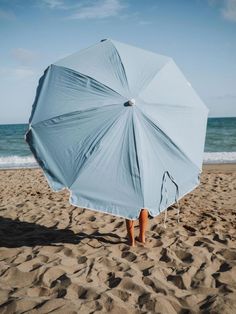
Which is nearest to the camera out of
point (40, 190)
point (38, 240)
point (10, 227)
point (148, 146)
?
point (148, 146)

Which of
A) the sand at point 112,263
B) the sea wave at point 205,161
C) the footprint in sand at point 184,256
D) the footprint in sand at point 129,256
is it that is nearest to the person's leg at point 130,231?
the sand at point 112,263

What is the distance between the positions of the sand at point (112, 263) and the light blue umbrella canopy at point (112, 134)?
0.82 m

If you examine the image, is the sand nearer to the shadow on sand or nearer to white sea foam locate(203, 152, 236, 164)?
the shadow on sand

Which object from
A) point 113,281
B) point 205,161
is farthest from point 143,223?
point 205,161

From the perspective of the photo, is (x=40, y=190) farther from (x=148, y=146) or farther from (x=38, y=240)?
(x=148, y=146)

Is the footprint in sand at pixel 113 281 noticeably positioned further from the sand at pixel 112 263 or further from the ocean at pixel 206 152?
the ocean at pixel 206 152

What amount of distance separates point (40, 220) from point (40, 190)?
3066 mm

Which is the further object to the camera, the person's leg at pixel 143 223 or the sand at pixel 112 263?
Result: the person's leg at pixel 143 223

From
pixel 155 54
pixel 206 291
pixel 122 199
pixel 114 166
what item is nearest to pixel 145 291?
pixel 206 291

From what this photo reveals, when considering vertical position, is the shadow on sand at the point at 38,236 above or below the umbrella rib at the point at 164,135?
below

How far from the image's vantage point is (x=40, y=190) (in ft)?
28.9

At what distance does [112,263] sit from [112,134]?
1.63 metres

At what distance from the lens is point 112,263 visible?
3945mm

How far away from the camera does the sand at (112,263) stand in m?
3.04
